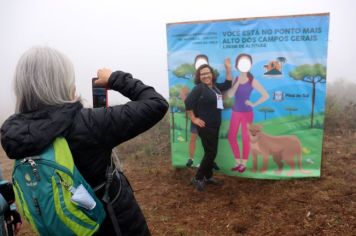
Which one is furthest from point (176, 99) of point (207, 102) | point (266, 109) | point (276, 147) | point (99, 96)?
point (99, 96)

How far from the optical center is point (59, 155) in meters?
1.37

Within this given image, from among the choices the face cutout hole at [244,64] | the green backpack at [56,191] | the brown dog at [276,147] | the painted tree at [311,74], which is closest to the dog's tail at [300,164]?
the brown dog at [276,147]

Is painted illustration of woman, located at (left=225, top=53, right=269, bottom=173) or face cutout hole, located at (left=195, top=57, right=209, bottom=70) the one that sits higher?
face cutout hole, located at (left=195, top=57, right=209, bottom=70)

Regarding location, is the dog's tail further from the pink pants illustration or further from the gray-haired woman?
the gray-haired woman

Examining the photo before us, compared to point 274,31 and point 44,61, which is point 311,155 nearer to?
point 274,31

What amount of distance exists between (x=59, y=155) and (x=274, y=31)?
3.00 metres

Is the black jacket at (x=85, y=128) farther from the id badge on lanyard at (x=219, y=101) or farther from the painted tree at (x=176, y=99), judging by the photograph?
the painted tree at (x=176, y=99)

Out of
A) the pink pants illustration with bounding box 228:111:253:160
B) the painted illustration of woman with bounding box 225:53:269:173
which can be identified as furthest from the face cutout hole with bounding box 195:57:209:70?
the pink pants illustration with bounding box 228:111:253:160

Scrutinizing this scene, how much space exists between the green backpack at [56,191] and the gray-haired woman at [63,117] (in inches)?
1.8

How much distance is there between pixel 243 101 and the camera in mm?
3959

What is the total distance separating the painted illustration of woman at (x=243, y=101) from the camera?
390 centimetres

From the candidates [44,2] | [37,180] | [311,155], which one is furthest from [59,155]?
[44,2]

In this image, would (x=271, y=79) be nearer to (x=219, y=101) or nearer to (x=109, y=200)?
(x=219, y=101)

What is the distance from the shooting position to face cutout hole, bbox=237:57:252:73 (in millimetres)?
3879
